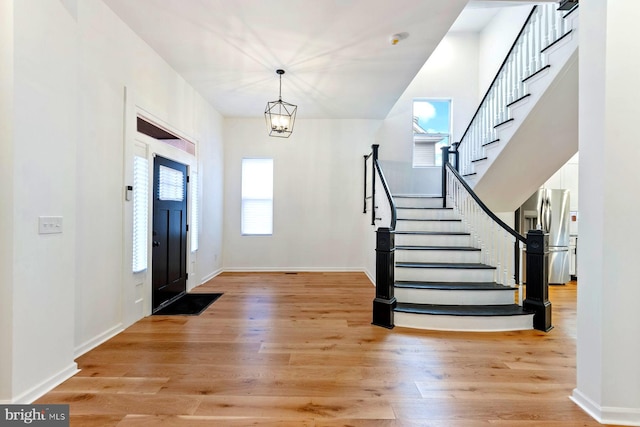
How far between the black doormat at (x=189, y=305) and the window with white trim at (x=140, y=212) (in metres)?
0.64

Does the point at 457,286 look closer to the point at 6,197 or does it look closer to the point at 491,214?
the point at 491,214

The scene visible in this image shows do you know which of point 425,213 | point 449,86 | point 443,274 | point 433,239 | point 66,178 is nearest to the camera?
point 66,178

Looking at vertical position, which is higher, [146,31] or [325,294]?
[146,31]

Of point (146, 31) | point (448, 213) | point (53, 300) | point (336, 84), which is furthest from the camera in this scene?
point (448, 213)

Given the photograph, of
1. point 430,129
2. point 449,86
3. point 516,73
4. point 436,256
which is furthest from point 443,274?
point 449,86

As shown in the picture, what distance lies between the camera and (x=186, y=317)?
3.46 meters

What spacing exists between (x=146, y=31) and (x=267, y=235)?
3.91 metres

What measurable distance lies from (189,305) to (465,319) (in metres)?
3.31

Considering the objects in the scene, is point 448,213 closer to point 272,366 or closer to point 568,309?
point 568,309

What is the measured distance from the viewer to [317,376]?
2.21m

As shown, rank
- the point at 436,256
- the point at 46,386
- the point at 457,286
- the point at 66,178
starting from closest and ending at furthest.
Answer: the point at 46,386 → the point at 66,178 → the point at 457,286 → the point at 436,256

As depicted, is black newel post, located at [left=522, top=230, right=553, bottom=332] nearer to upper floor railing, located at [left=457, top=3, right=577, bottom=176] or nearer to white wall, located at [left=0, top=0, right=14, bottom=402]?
upper floor railing, located at [left=457, top=3, right=577, bottom=176]

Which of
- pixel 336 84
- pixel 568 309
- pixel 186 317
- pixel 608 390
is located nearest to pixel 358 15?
pixel 336 84

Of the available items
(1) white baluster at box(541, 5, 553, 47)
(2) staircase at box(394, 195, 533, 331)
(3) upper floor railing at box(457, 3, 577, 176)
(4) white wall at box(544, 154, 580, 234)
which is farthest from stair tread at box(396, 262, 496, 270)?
(4) white wall at box(544, 154, 580, 234)
